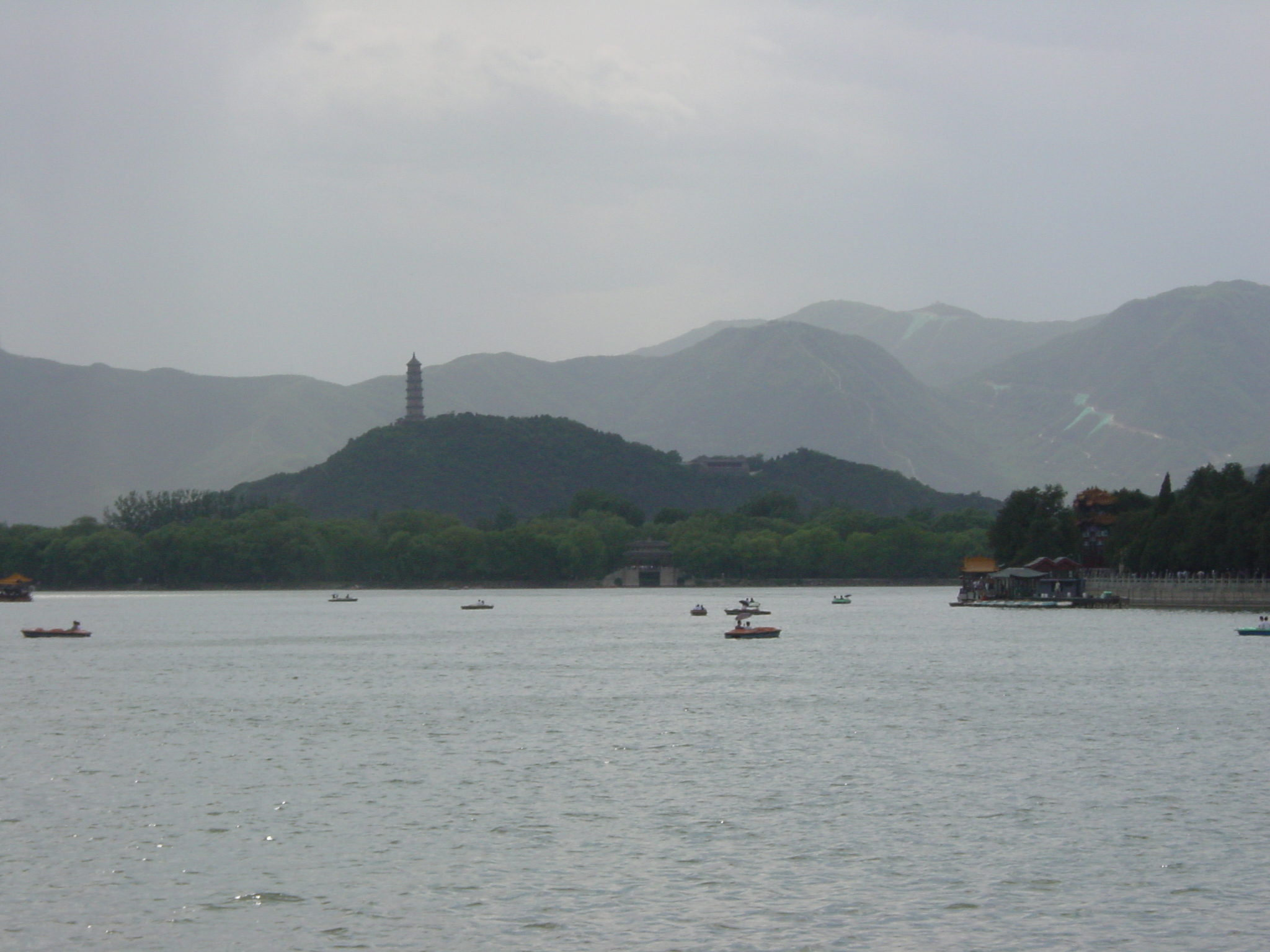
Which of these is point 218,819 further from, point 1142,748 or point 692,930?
point 1142,748

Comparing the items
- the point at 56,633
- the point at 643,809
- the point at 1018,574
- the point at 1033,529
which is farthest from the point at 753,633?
the point at 1033,529

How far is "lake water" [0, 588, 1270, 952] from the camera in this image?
23547 mm

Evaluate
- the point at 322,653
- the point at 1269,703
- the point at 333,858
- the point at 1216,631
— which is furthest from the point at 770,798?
the point at 1216,631

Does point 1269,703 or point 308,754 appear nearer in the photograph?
point 308,754

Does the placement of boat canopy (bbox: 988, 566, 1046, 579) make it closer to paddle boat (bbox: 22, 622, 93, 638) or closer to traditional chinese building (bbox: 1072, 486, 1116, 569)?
traditional chinese building (bbox: 1072, 486, 1116, 569)

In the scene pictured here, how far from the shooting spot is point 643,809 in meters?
33.2

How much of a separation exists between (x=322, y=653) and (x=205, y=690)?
80.3 feet

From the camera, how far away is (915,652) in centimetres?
8662

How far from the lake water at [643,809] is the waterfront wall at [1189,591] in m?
53.2

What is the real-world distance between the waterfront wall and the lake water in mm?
53177

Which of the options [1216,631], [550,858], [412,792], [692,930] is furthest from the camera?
[1216,631]

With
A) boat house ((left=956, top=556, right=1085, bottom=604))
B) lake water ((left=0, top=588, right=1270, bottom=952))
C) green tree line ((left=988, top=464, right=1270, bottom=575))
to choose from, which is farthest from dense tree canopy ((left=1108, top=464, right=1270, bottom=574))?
lake water ((left=0, top=588, right=1270, bottom=952))

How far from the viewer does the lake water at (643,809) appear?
23547mm

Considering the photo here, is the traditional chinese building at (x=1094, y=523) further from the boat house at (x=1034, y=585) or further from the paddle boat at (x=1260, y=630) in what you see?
the paddle boat at (x=1260, y=630)
